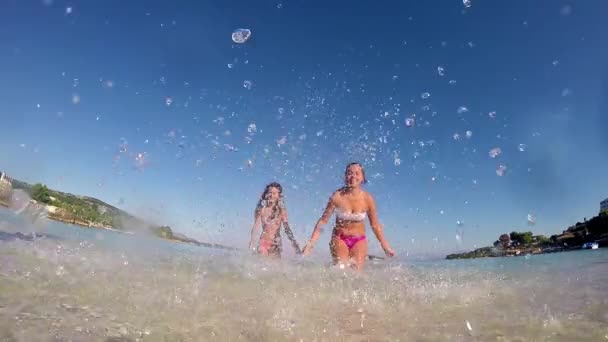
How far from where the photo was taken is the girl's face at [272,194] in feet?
39.0

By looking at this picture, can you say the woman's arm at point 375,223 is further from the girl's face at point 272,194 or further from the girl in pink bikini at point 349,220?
the girl's face at point 272,194

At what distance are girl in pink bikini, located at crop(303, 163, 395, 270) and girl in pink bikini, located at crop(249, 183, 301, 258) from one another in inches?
76.8

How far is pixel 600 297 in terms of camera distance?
641cm

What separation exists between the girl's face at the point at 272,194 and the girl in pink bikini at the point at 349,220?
2.32m

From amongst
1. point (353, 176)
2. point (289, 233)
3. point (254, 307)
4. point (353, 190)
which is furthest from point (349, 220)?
point (254, 307)

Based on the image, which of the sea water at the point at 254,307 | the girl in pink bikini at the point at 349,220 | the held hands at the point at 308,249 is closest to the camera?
the sea water at the point at 254,307

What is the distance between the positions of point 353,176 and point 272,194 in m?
3.08

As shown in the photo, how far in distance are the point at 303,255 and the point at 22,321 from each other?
274 inches

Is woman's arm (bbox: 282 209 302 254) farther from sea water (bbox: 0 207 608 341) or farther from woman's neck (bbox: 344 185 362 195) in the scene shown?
sea water (bbox: 0 207 608 341)

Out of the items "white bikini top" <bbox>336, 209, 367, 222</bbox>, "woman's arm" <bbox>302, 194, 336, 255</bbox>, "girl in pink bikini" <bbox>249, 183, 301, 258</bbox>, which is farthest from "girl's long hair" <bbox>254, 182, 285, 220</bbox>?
"white bikini top" <bbox>336, 209, 367, 222</bbox>

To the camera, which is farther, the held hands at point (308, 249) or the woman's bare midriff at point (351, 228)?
the held hands at point (308, 249)

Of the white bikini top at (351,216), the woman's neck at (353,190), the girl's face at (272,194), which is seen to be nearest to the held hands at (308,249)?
the white bikini top at (351,216)

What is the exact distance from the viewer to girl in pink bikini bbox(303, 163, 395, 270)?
9742 mm

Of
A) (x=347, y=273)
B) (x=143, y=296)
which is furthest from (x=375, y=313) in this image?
(x=347, y=273)
